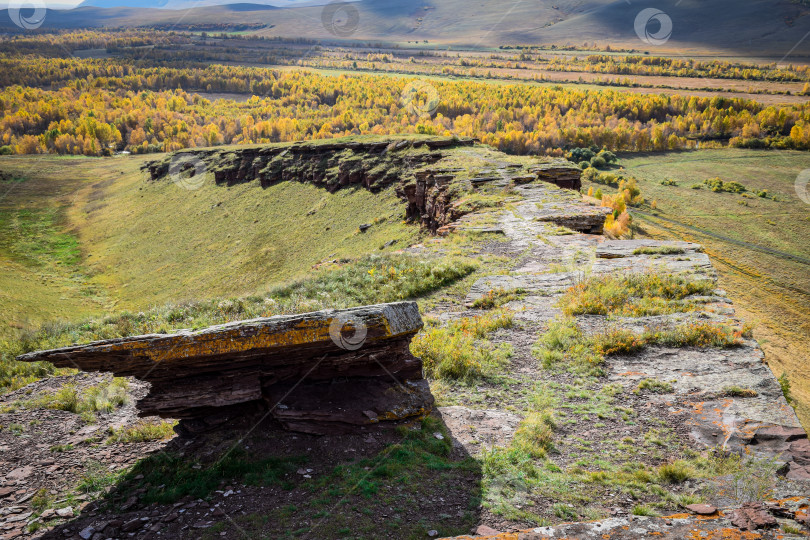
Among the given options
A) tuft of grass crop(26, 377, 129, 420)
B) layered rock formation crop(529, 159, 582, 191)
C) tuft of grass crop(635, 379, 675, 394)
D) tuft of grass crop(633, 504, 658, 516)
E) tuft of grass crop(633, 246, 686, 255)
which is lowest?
tuft of grass crop(26, 377, 129, 420)

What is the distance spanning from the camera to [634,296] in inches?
443

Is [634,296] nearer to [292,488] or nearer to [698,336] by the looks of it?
[698,336]

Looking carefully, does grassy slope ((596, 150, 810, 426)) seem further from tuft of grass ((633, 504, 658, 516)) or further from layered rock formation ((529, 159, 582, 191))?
tuft of grass ((633, 504, 658, 516))

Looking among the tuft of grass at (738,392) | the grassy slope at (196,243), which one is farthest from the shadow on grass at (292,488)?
the grassy slope at (196,243)

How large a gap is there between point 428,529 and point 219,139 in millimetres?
134818

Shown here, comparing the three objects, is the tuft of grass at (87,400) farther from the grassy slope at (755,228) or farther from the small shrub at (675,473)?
the grassy slope at (755,228)

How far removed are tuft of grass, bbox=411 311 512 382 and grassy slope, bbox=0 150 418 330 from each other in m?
12.2

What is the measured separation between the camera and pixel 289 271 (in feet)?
103

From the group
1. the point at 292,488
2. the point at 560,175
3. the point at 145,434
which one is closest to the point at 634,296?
the point at 292,488

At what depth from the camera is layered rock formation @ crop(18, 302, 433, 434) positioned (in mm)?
5664

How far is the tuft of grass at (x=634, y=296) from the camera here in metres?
10.4

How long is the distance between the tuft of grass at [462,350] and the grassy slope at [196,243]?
12.2 meters

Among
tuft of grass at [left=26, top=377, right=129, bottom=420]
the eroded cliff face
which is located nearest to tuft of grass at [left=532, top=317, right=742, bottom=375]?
tuft of grass at [left=26, top=377, right=129, bottom=420]

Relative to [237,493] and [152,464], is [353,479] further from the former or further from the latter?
[152,464]
